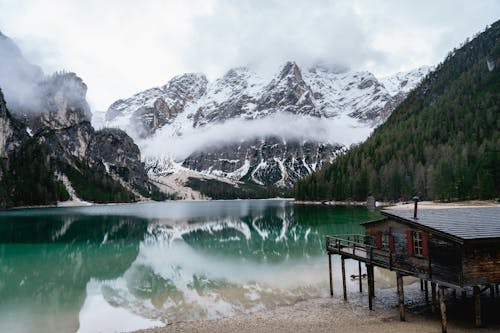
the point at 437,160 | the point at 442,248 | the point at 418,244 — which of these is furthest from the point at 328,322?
the point at 437,160

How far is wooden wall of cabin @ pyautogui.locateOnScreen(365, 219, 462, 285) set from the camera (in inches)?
943

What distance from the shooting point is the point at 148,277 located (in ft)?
159

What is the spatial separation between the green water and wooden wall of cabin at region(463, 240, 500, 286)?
15.5 m

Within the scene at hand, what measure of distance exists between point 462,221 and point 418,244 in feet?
10.1

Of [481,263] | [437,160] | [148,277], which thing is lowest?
[148,277]

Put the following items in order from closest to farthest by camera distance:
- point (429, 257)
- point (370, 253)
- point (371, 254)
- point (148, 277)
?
point (429, 257)
point (371, 254)
point (370, 253)
point (148, 277)

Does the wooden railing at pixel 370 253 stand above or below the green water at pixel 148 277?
above

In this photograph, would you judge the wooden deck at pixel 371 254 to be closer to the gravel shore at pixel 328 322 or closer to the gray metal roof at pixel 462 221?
the gray metal roof at pixel 462 221

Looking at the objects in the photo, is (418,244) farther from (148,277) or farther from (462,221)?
(148,277)

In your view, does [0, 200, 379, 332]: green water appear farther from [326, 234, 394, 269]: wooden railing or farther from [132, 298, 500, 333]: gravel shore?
[326, 234, 394, 269]: wooden railing

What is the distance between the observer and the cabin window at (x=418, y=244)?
26266mm

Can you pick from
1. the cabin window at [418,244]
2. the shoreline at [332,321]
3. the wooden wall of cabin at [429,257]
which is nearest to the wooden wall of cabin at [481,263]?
the wooden wall of cabin at [429,257]

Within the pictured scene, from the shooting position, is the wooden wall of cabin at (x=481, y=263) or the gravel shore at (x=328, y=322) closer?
the wooden wall of cabin at (x=481, y=263)

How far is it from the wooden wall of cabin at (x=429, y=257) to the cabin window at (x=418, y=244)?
211 mm
